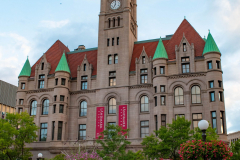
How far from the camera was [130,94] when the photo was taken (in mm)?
53062

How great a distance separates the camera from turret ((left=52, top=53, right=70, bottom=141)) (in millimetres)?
54125

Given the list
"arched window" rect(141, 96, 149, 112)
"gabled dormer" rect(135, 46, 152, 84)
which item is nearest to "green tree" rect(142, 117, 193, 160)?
"arched window" rect(141, 96, 149, 112)

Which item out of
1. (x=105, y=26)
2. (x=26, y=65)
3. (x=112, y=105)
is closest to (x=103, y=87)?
(x=112, y=105)

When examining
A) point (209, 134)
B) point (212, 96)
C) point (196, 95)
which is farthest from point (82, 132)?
point (209, 134)

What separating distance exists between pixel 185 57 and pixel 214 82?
6.36m

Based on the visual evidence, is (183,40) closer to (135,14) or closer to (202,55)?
(202,55)

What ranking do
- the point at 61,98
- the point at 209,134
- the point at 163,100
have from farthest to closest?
the point at 61,98, the point at 163,100, the point at 209,134

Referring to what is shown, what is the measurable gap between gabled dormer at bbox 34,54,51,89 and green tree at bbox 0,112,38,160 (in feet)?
32.7

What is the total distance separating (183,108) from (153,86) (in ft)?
19.5

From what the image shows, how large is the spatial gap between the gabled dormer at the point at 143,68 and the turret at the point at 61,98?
13372 millimetres

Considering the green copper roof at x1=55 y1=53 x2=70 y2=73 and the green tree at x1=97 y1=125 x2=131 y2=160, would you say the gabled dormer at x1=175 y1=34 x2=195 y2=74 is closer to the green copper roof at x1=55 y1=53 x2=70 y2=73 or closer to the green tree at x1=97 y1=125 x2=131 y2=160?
the green tree at x1=97 y1=125 x2=131 y2=160

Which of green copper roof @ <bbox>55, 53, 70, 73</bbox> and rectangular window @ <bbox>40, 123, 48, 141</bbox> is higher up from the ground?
green copper roof @ <bbox>55, 53, 70, 73</bbox>

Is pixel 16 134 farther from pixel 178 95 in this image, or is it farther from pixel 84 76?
pixel 178 95

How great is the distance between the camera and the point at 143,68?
53.2 meters
